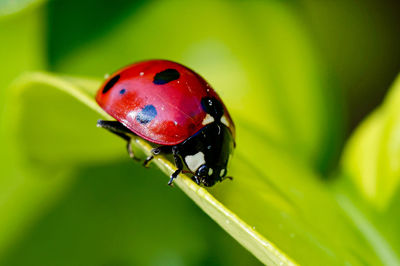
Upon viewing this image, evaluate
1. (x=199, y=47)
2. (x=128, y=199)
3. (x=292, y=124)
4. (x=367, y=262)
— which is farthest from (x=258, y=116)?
(x=367, y=262)

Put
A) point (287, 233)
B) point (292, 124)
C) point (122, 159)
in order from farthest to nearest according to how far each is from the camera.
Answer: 1. point (292, 124)
2. point (122, 159)
3. point (287, 233)

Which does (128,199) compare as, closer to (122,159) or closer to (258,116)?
(122,159)

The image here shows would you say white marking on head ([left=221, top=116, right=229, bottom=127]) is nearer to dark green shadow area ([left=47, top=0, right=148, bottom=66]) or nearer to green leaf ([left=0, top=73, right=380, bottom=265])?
green leaf ([left=0, top=73, right=380, bottom=265])

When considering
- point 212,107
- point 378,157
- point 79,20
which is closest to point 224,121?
point 212,107

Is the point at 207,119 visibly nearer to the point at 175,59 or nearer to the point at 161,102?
the point at 161,102

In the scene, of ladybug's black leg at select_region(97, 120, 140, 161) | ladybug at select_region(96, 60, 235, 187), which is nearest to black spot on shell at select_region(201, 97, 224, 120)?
ladybug at select_region(96, 60, 235, 187)

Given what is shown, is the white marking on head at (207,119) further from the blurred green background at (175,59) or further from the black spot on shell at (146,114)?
the blurred green background at (175,59)
